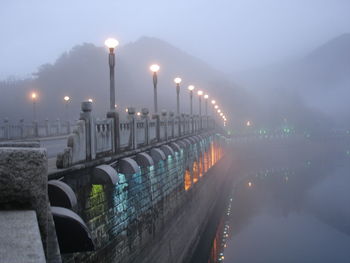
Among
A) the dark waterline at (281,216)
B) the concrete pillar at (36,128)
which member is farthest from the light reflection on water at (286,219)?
the concrete pillar at (36,128)

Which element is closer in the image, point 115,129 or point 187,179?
point 115,129

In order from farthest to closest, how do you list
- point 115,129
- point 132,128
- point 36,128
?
point 36,128 < point 132,128 < point 115,129

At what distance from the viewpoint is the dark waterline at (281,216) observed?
30.0 metres

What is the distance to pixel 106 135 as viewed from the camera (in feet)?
38.0

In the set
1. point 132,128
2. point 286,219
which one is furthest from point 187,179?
point 286,219

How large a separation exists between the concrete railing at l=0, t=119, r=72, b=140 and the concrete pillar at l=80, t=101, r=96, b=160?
12052 mm

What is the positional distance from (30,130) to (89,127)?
635 inches

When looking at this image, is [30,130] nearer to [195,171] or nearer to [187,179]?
Answer: [187,179]

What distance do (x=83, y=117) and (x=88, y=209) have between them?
2258 millimetres

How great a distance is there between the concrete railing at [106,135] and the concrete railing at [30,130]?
26.5ft

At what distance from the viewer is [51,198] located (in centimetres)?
746

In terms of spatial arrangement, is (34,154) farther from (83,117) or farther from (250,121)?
(250,121)

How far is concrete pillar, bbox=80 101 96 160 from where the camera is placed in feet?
32.2

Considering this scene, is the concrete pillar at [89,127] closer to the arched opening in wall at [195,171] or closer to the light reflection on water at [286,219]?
the light reflection on water at [286,219]
